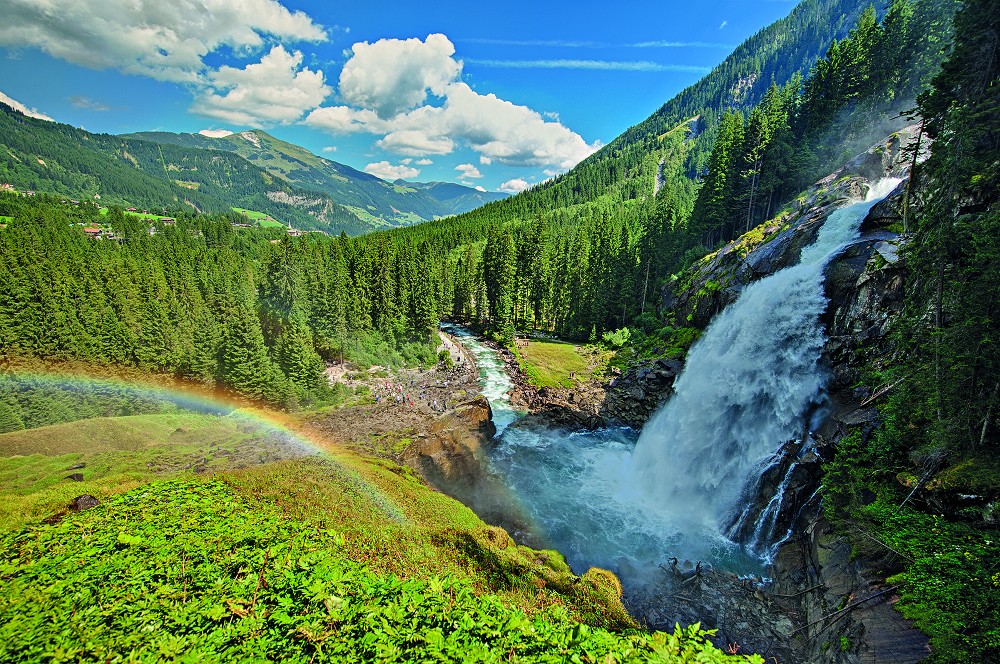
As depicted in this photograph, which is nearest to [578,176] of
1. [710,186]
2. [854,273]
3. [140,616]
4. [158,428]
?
[710,186]

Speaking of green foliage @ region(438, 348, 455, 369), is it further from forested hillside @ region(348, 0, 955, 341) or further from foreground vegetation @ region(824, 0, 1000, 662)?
foreground vegetation @ region(824, 0, 1000, 662)

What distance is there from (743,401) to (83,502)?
102 feet

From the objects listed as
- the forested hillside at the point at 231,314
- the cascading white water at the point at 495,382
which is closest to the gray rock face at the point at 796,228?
the cascading white water at the point at 495,382

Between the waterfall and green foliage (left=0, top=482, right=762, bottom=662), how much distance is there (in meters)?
18.6

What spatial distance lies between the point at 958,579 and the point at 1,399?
183 ft

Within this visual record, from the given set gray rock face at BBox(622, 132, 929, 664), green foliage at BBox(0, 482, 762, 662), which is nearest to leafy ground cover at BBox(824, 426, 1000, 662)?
gray rock face at BBox(622, 132, 929, 664)

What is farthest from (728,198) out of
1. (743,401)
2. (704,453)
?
(704,453)

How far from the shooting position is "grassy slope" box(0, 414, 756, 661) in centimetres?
584

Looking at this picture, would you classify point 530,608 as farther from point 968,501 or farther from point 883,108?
point 883,108

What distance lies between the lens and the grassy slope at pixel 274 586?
Result: 584 centimetres

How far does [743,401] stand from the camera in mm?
24359

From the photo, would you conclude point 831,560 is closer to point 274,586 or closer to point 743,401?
point 743,401

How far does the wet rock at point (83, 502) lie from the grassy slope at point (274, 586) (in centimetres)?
45

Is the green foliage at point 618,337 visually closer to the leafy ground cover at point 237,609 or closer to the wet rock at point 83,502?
the leafy ground cover at point 237,609
